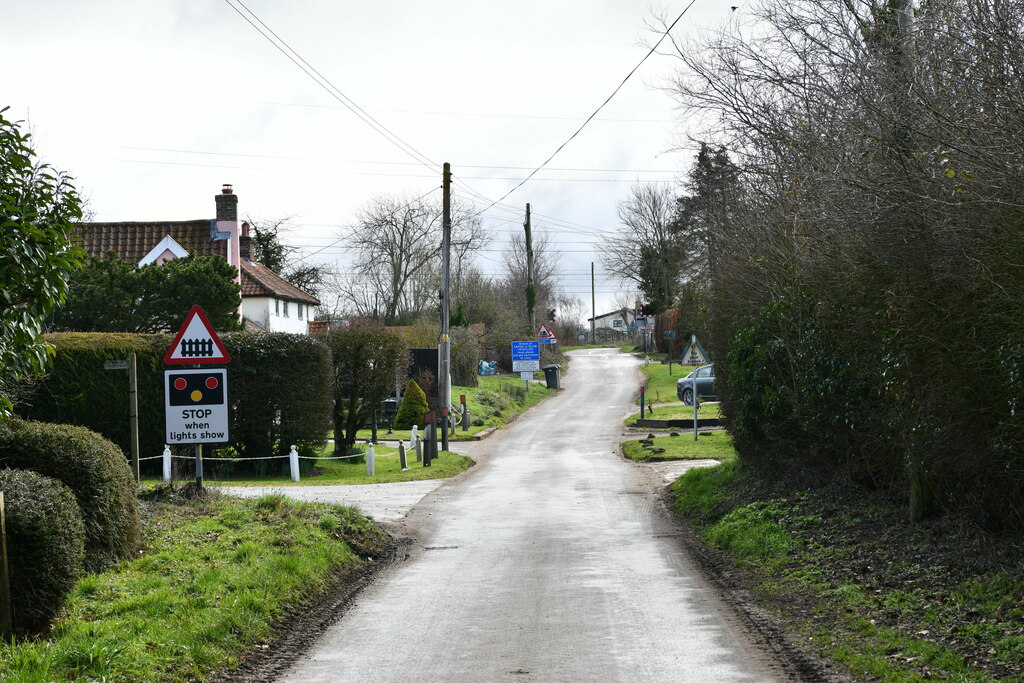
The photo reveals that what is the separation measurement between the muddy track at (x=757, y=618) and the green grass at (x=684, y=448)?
12.0 meters

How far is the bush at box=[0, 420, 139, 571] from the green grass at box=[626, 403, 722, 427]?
90.4 ft

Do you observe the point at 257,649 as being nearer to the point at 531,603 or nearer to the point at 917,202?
the point at 531,603

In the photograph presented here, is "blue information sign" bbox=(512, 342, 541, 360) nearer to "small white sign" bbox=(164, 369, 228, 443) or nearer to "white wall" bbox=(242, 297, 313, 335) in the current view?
"white wall" bbox=(242, 297, 313, 335)

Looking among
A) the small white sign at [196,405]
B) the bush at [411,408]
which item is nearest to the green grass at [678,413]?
the bush at [411,408]

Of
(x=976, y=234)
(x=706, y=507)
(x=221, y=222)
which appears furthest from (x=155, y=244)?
(x=976, y=234)

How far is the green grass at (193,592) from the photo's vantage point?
6789mm

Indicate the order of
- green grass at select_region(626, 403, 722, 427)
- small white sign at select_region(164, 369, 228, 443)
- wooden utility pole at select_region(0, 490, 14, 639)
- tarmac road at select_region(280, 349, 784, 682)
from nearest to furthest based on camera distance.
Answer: wooden utility pole at select_region(0, 490, 14, 639) → tarmac road at select_region(280, 349, 784, 682) → small white sign at select_region(164, 369, 228, 443) → green grass at select_region(626, 403, 722, 427)

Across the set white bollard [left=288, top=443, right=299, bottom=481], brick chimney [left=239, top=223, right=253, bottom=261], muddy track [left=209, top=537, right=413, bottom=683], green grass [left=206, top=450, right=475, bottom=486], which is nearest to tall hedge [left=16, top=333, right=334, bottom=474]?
green grass [left=206, top=450, right=475, bottom=486]

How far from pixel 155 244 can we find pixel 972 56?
3870cm

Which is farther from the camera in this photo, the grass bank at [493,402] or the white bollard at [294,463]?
the grass bank at [493,402]

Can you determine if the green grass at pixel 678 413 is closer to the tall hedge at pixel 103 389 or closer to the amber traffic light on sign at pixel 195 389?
the tall hedge at pixel 103 389

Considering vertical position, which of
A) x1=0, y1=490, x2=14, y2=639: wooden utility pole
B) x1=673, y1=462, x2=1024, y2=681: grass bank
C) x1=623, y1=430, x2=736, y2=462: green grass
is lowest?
x1=623, y1=430, x2=736, y2=462: green grass

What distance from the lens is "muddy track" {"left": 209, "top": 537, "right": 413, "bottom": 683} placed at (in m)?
7.47

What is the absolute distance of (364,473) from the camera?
2547 cm
